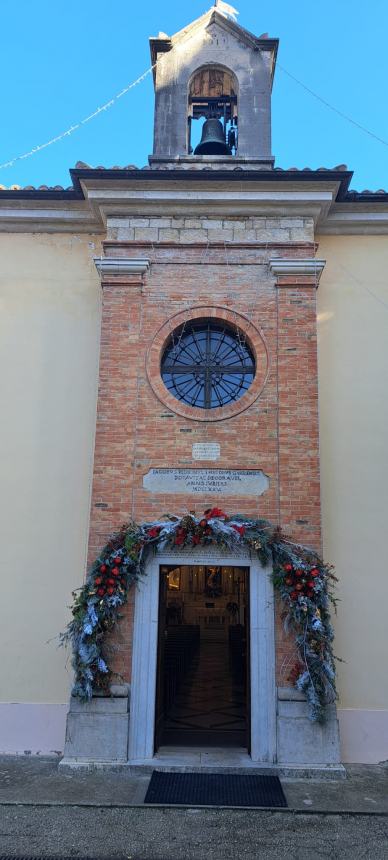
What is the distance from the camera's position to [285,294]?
769 cm

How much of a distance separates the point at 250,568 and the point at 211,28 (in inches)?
305

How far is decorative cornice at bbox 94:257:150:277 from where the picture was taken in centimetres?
773

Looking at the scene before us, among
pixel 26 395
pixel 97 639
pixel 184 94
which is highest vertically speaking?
pixel 184 94

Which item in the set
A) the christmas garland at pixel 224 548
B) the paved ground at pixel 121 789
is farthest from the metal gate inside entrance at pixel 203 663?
the paved ground at pixel 121 789

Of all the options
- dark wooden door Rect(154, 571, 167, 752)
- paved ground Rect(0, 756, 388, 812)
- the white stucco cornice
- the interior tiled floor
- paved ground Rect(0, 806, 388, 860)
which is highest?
the white stucco cornice

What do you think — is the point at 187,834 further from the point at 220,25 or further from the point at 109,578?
the point at 220,25

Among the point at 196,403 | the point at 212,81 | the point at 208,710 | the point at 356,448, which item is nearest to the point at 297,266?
the point at 196,403

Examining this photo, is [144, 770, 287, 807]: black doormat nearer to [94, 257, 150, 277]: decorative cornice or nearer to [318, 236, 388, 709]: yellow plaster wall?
[318, 236, 388, 709]: yellow plaster wall

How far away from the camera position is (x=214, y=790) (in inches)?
227

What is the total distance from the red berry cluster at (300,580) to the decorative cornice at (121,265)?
13.4 feet

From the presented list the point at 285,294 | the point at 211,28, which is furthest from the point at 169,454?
the point at 211,28

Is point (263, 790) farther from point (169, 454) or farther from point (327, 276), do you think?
point (327, 276)

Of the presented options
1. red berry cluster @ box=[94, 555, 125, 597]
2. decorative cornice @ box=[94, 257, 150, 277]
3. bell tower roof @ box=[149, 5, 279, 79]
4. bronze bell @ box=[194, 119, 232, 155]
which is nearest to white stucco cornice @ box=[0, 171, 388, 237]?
decorative cornice @ box=[94, 257, 150, 277]

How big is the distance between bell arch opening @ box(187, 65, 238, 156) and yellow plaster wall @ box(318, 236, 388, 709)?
2172mm
